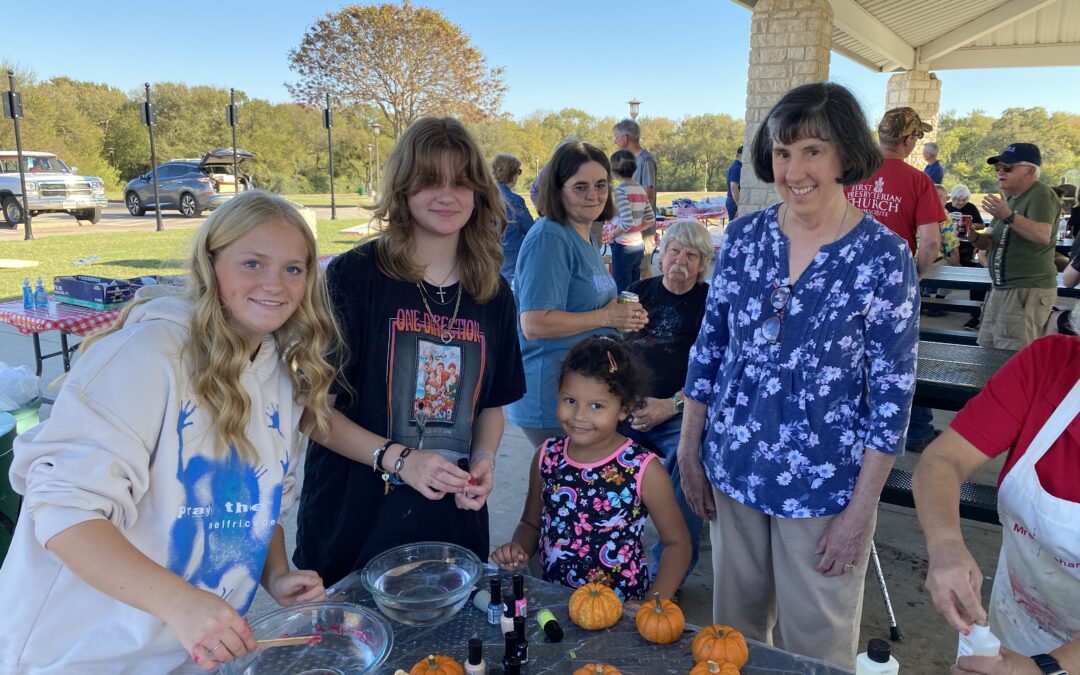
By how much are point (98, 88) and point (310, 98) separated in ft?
80.6

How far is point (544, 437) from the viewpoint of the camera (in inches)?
109

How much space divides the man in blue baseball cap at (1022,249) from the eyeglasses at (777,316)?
4.45 metres

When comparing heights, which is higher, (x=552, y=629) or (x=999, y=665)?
(x=999, y=665)

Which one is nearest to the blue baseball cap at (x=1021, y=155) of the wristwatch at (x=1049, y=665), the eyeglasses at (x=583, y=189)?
the eyeglasses at (x=583, y=189)

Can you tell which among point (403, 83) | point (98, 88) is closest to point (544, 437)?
point (403, 83)

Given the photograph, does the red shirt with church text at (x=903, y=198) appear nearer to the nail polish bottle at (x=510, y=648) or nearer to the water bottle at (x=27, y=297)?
the nail polish bottle at (x=510, y=648)

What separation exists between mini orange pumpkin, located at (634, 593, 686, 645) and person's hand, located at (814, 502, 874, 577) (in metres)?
0.59

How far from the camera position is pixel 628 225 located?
7.21 m

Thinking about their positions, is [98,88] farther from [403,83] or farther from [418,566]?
[418,566]

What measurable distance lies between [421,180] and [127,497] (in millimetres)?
1061

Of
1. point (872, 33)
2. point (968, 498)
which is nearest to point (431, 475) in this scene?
point (968, 498)

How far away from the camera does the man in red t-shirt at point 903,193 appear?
4.50 meters

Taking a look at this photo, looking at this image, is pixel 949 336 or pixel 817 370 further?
pixel 949 336

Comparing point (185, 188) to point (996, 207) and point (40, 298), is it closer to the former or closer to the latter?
point (40, 298)
